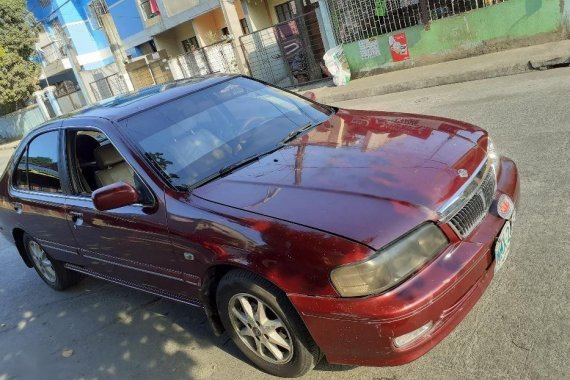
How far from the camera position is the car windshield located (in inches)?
130

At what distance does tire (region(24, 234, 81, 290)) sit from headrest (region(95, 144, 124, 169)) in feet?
4.59

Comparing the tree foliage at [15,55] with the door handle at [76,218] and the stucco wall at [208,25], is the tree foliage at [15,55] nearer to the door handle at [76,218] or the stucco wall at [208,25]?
the stucco wall at [208,25]

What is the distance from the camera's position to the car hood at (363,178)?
2451 millimetres

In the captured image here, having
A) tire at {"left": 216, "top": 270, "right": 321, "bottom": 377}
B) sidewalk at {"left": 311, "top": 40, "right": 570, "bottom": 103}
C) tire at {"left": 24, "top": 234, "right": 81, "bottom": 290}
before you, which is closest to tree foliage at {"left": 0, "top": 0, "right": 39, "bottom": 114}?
sidewalk at {"left": 311, "top": 40, "right": 570, "bottom": 103}

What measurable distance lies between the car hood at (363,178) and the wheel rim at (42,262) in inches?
111

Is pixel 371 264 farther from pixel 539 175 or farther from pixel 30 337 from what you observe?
pixel 30 337

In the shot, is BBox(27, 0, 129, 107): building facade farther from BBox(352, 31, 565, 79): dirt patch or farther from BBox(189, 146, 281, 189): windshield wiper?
BBox(189, 146, 281, 189): windshield wiper

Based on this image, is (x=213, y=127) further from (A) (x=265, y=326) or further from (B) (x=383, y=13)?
(B) (x=383, y=13)

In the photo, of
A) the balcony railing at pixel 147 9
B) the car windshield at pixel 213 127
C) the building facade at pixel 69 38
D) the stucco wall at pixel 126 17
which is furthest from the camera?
the building facade at pixel 69 38

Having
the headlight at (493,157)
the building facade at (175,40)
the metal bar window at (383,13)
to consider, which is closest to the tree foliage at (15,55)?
the building facade at (175,40)

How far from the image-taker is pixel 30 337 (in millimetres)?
4359

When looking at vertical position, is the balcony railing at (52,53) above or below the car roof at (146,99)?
above

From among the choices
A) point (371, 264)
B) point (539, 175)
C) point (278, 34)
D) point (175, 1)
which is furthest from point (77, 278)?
point (175, 1)

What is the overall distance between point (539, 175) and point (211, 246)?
321cm
